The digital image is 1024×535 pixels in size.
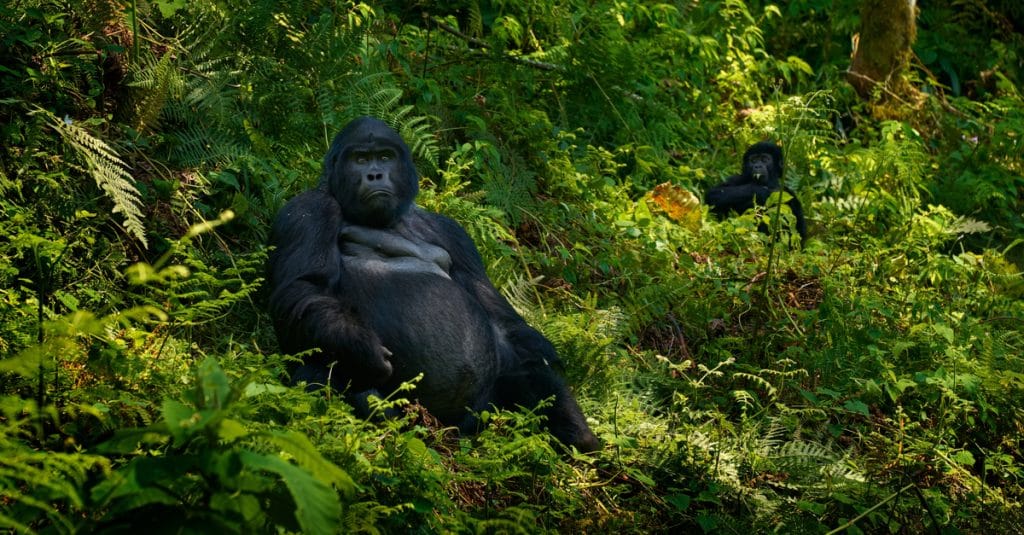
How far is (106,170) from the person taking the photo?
4.19 m

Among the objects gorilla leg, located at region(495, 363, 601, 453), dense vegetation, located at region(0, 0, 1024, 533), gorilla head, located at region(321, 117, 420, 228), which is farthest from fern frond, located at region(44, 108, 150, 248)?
gorilla leg, located at region(495, 363, 601, 453)

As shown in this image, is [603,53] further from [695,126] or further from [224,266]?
[224,266]

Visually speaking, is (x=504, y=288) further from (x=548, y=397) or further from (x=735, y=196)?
(x=735, y=196)

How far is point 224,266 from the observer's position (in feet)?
14.7

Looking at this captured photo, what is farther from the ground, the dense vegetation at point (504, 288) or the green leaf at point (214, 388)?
the green leaf at point (214, 388)

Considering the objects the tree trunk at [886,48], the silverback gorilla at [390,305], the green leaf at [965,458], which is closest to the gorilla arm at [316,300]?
the silverback gorilla at [390,305]

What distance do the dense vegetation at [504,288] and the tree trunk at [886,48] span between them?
1039 millimetres

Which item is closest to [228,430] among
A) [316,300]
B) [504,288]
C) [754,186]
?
[316,300]

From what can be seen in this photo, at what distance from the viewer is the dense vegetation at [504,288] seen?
287cm

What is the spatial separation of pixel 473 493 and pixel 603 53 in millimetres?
3642

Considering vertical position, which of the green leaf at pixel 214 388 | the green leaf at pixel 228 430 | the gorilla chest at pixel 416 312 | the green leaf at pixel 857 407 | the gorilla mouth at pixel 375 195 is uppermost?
the green leaf at pixel 214 388

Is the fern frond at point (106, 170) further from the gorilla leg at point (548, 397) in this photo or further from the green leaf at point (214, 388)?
the green leaf at point (214, 388)

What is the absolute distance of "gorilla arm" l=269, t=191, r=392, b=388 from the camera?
3.75 metres

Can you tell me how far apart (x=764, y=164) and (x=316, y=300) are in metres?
4.29
